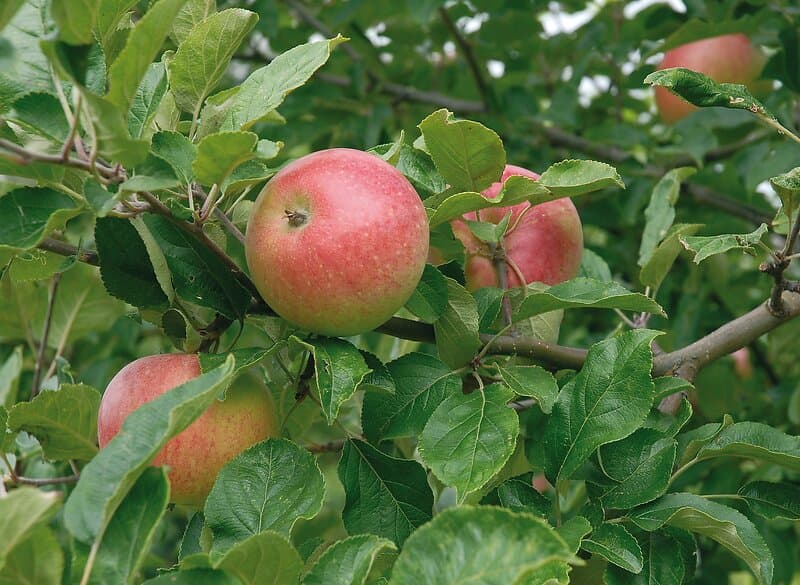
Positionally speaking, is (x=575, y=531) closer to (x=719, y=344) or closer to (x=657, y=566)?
(x=657, y=566)

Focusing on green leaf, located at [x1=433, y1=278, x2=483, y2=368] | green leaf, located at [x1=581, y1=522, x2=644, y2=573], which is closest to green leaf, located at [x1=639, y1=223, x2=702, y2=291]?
green leaf, located at [x1=433, y1=278, x2=483, y2=368]

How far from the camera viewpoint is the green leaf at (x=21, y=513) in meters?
0.65

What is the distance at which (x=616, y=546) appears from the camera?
0.92m

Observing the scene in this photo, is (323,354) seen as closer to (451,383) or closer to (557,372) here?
(451,383)

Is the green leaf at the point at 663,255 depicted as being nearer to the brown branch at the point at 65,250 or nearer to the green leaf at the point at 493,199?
the green leaf at the point at 493,199

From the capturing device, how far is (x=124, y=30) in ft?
3.49

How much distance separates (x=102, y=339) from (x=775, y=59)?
153 centimetres

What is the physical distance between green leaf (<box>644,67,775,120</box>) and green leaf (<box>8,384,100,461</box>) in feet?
2.33

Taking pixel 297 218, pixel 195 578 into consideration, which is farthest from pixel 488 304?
pixel 195 578

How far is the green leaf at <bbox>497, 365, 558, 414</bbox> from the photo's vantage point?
995mm

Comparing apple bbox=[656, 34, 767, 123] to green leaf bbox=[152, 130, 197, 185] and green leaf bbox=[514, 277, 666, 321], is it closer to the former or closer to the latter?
green leaf bbox=[514, 277, 666, 321]

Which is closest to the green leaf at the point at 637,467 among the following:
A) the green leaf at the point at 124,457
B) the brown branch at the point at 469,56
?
the green leaf at the point at 124,457

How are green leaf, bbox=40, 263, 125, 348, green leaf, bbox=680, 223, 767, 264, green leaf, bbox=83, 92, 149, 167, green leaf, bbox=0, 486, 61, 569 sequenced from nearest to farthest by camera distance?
green leaf, bbox=0, 486, 61, 569, green leaf, bbox=83, 92, 149, 167, green leaf, bbox=680, 223, 767, 264, green leaf, bbox=40, 263, 125, 348

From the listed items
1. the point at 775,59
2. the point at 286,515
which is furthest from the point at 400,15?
the point at 286,515
